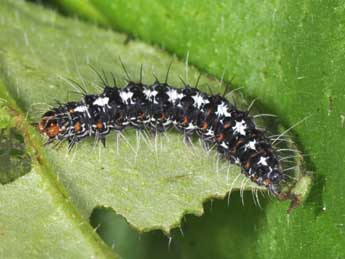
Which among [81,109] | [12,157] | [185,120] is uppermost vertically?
[185,120]

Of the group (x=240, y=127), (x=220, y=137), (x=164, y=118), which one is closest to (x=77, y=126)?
(x=164, y=118)

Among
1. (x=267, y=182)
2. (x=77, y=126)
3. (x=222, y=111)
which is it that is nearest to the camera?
(x=267, y=182)

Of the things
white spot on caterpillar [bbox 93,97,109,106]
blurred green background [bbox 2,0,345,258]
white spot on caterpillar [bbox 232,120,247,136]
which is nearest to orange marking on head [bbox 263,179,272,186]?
blurred green background [bbox 2,0,345,258]

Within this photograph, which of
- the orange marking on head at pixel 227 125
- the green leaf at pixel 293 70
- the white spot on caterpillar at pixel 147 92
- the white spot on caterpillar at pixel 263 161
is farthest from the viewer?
the white spot on caterpillar at pixel 147 92

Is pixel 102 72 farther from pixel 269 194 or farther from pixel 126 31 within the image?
pixel 269 194

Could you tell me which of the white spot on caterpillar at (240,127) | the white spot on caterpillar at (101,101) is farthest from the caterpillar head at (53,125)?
the white spot on caterpillar at (240,127)

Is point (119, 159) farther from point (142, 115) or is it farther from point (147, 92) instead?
point (147, 92)

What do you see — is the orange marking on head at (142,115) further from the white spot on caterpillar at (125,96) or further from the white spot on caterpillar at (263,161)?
the white spot on caterpillar at (263,161)

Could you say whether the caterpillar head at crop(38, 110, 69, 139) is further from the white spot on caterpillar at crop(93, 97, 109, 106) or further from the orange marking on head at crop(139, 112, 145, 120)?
the orange marking on head at crop(139, 112, 145, 120)
